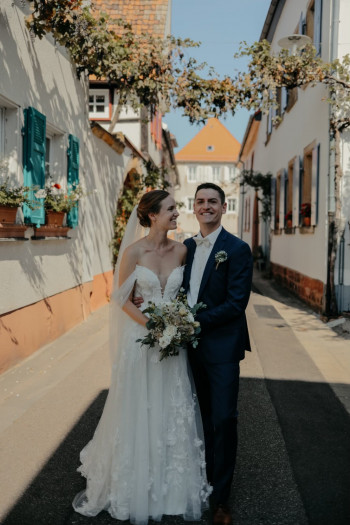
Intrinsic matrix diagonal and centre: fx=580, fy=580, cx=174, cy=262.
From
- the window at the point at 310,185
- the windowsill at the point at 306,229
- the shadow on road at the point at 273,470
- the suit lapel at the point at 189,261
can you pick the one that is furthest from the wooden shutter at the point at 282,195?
the suit lapel at the point at 189,261

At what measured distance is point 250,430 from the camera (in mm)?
4898

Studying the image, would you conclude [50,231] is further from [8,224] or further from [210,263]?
[210,263]

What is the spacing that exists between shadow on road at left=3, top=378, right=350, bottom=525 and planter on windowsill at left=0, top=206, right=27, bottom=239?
6.93 ft

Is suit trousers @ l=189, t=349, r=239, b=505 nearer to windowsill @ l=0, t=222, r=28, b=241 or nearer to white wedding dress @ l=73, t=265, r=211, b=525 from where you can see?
white wedding dress @ l=73, t=265, r=211, b=525

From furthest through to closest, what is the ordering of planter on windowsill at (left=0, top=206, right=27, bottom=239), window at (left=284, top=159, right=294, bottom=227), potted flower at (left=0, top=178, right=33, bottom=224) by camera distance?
window at (left=284, top=159, right=294, bottom=227)
planter on windowsill at (left=0, top=206, right=27, bottom=239)
potted flower at (left=0, top=178, right=33, bottom=224)

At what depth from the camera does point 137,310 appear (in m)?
3.68

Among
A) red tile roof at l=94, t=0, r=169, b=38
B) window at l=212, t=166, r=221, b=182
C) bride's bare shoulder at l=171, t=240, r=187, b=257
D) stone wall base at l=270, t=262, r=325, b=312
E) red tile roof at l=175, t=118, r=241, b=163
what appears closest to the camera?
bride's bare shoulder at l=171, t=240, r=187, b=257

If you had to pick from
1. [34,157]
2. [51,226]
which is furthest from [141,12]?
[34,157]

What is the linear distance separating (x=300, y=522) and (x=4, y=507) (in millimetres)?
1746

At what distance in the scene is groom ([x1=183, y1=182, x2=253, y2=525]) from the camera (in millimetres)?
3426

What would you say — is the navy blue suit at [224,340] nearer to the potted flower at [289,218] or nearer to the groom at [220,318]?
the groom at [220,318]

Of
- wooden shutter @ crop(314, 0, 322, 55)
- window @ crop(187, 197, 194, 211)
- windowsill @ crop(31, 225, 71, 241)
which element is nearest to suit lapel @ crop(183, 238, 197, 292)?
windowsill @ crop(31, 225, 71, 241)

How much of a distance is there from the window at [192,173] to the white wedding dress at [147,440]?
5566cm

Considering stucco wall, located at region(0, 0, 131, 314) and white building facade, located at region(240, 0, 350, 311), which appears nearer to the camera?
stucco wall, located at region(0, 0, 131, 314)
